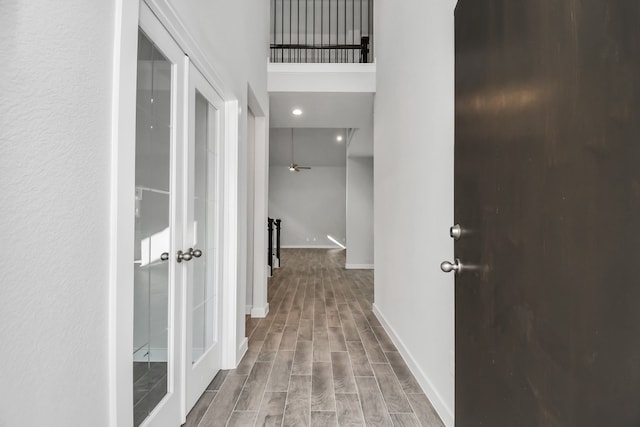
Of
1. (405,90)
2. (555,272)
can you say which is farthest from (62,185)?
(405,90)

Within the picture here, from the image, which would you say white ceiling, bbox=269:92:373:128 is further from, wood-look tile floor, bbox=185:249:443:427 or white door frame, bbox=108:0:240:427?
white door frame, bbox=108:0:240:427

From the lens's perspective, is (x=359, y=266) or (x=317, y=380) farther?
(x=359, y=266)

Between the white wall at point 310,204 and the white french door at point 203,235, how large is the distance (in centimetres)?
958

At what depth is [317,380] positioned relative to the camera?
2283mm

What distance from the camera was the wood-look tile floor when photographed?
6.08 ft

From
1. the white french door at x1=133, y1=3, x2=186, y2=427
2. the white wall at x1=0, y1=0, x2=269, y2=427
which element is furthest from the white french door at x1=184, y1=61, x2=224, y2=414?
the white wall at x1=0, y1=0, x2=269, y2=427

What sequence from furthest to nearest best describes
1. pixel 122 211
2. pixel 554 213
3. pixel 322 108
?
pixel 322 108 < pixel 122 211 < pixel 554 213

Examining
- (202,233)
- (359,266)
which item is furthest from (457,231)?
(359,266)

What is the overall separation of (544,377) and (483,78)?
0.80 m

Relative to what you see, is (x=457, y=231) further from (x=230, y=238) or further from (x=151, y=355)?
(x=230, y=238)

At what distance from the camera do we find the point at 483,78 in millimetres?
1033

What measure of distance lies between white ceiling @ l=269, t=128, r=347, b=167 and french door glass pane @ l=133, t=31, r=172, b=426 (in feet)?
24.4

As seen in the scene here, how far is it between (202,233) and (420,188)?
4.57 ft

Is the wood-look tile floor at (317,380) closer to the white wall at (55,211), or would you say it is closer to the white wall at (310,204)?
the white wall at (55,211)
